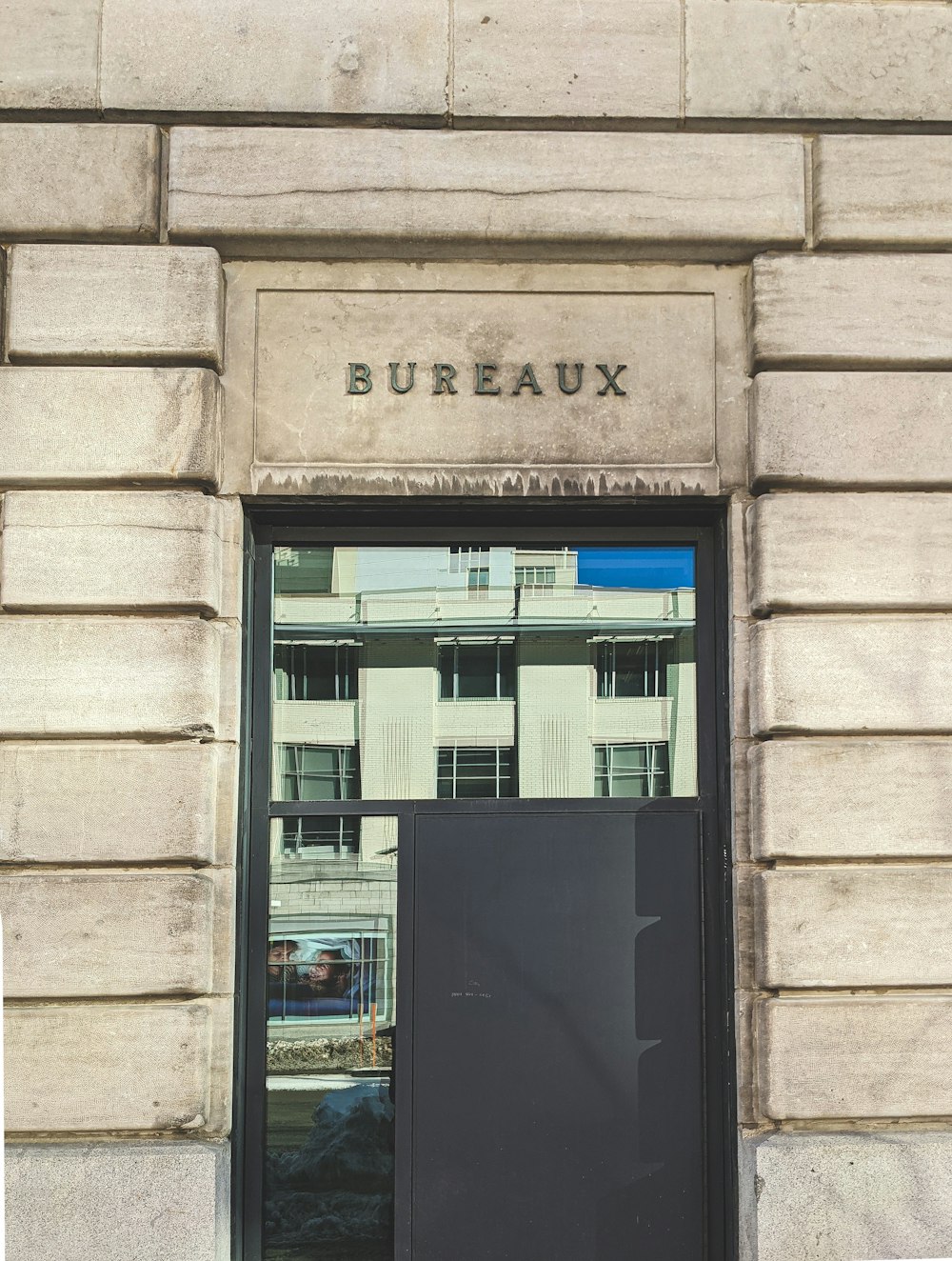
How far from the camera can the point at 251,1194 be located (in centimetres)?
584

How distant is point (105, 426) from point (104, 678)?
1.25 metres

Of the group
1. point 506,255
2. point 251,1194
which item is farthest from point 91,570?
point 251,1194

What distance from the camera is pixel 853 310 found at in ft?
19.9

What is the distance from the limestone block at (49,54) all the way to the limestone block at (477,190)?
0.61 meters

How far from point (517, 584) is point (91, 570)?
7.12 feet

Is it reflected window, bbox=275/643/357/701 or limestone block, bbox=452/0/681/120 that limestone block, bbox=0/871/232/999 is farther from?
limestone block, bbox=452/0/681/120

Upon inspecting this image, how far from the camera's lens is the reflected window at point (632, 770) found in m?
6.16

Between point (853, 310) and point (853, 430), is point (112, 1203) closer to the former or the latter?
point (853, 430)

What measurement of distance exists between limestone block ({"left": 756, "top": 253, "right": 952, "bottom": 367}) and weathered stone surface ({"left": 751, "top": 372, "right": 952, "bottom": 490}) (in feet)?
0.36

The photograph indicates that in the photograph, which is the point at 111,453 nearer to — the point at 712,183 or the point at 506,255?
the point at 506,255

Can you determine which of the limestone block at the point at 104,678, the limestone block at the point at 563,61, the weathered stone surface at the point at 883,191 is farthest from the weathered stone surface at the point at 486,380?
the limestone block at the point at 104,678

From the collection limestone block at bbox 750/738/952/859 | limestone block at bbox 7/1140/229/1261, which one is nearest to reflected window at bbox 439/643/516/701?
limestone block at bbox 750/738/952/859

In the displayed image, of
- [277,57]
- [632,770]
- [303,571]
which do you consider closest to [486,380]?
[303,571]

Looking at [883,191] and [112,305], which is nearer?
[112,305]
